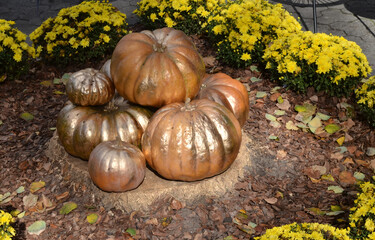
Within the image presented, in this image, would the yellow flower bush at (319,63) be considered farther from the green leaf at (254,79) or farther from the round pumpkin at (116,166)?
the round pumpkin at (116,166)

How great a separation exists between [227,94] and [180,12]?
232 cm

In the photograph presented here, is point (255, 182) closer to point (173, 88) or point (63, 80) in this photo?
point (173, 88)

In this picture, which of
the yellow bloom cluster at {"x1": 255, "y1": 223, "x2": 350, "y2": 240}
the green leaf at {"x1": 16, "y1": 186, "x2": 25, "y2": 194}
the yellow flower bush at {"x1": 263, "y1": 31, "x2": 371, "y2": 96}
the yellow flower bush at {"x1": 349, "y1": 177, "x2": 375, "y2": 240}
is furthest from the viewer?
the yellow flower bush at {"x1": 263, "y1": 31, "x2": 371, "y2": 96}

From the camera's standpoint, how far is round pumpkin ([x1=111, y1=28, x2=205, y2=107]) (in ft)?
11.6

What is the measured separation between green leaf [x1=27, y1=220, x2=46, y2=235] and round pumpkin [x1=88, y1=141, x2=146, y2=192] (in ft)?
1.75

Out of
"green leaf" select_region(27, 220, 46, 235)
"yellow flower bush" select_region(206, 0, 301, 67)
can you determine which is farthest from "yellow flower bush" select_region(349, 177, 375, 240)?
"yellow flower bush" select_region(206, 0, 301, 67)

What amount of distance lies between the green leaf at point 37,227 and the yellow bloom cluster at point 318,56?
2822 millimetres

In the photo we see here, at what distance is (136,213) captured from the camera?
11.1ft

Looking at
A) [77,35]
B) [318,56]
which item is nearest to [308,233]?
[318,56]

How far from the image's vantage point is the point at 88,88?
3561 millimetres

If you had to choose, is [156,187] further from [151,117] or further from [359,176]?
[359,176]

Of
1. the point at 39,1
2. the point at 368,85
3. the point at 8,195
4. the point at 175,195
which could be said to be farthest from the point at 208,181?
the point at 39,1

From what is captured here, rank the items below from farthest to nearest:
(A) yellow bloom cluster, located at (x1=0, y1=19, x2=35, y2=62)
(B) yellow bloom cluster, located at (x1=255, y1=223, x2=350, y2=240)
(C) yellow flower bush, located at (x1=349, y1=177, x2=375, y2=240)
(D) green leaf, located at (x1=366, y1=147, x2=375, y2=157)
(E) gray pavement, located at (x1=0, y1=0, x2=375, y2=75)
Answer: (E) gray pavement, located at (x1=0, y1=0, x2=375, y2=75), (A) yellow bloom cluster, located at (x1=0, y1=19, x2=35, y2=62), (D) green leaf, located at (x1=366, y1=147, x2=375, y2=157), (C) yellow flower bush, located at (x1=349, y1=177, x2=375, y2=240), (B) yellow bloom cluster, located at (x1=255, y1=223, x2=350, y2=240)

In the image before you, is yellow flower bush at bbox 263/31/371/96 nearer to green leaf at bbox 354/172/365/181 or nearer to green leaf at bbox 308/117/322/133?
green leaf at bbox 308/117/322/133
